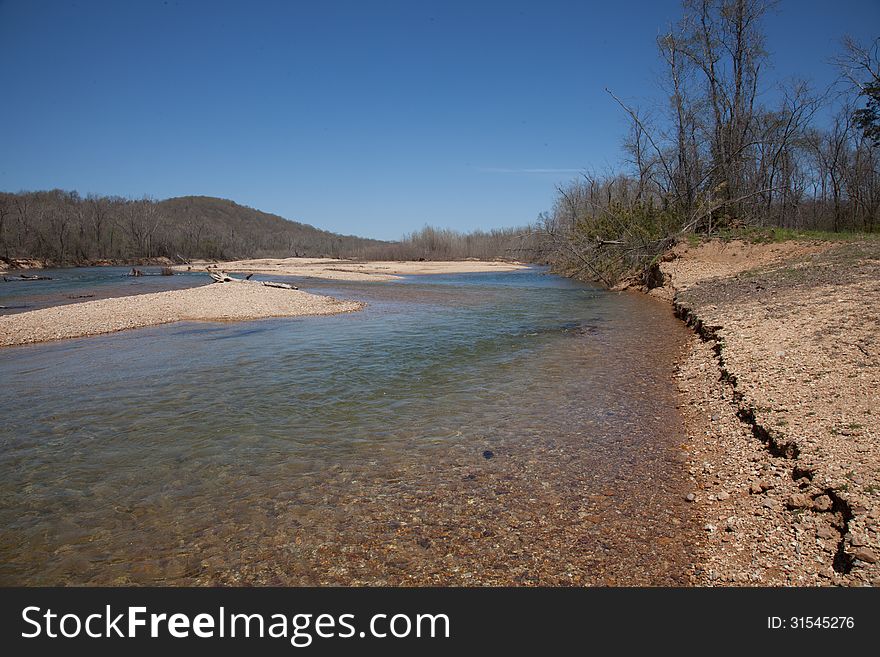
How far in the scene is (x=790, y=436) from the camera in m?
4.25

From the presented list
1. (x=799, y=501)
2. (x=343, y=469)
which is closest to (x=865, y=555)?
(x=799, y=501)

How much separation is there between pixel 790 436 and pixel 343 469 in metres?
4.06

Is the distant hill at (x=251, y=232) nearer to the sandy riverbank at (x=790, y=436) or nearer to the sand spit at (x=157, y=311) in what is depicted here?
the sand spit at (x=157, y=311)

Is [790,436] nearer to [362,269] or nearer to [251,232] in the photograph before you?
[362,269]

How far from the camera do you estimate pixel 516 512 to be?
3973 millimetres

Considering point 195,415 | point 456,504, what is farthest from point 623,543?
point 195,415

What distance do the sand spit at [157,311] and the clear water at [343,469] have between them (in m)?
3.52

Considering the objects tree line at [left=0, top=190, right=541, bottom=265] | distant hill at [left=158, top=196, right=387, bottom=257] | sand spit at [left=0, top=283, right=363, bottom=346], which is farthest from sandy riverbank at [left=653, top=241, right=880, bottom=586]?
distant hill at [left=158, top=196, right=387, bottom=257]

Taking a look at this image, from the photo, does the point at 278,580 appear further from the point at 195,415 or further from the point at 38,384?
the point at 38,384

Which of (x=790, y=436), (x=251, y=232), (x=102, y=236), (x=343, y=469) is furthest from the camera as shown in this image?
(x=251, y=232)

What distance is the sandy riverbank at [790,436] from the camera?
2982 millimetres

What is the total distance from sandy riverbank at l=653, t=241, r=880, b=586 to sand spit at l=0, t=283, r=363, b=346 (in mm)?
13135

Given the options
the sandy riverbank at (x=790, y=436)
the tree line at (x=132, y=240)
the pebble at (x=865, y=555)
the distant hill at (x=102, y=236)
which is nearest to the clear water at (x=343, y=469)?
the sandy riverbank at (x=790, y=436)

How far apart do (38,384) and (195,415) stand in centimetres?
389
